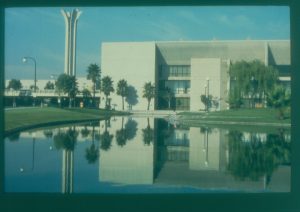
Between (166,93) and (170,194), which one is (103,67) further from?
(170,194)

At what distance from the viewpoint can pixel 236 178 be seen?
5145mm

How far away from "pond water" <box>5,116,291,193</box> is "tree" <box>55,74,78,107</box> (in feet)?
1.97

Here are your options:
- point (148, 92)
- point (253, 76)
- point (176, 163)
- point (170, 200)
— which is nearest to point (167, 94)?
point (148, 92)

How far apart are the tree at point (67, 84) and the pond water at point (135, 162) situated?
0.60m

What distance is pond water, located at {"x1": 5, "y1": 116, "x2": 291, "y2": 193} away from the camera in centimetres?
442

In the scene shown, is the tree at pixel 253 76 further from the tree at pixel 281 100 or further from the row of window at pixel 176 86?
the row of window at pixel 176 86

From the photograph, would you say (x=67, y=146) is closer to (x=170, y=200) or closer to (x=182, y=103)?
(x=182, y=103)

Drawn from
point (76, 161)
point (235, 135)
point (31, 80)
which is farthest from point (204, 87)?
point (235, 135)

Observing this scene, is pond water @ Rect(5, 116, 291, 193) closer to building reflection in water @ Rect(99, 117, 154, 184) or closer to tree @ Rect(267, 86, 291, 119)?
building reflection in water @ Rect(99, 117, 154, 184)

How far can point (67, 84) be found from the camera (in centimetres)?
564

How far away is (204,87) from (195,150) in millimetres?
1779

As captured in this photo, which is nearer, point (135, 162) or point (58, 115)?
point (58, 115)

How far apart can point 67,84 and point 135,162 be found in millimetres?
1800

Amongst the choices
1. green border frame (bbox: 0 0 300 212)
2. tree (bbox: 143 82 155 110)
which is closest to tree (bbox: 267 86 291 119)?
green border frame (bbox: 0 0 300 212)
